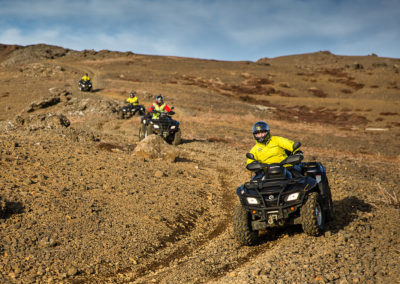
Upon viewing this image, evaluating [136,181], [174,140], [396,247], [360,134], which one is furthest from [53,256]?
[360,134]

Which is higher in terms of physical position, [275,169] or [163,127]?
[163,127]

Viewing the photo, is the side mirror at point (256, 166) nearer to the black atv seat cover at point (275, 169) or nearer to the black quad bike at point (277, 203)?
the black quad bike at point (277, 203)

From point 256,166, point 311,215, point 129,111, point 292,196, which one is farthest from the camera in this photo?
point 129,111

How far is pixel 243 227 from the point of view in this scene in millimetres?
6273

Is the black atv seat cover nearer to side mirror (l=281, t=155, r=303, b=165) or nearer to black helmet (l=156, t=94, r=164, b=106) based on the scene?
side mirror (l=281, t=155, r=303, b=165)

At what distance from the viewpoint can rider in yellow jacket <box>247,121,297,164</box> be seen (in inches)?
277

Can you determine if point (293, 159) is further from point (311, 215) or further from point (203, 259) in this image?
point (203, 259)

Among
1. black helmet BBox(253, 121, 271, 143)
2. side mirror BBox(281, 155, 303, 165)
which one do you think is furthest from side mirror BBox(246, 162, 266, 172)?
black helmet BBox(253, 121, 271, 143)

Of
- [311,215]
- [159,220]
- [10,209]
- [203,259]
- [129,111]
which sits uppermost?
[129,111]

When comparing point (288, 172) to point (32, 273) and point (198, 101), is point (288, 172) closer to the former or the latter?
point (32, 273)

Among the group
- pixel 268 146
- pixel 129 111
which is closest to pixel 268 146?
pixel 268 146

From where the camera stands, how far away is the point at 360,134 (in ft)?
99.9

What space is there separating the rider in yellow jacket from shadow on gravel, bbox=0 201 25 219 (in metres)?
4.74

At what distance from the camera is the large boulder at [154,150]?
43.1 feet
